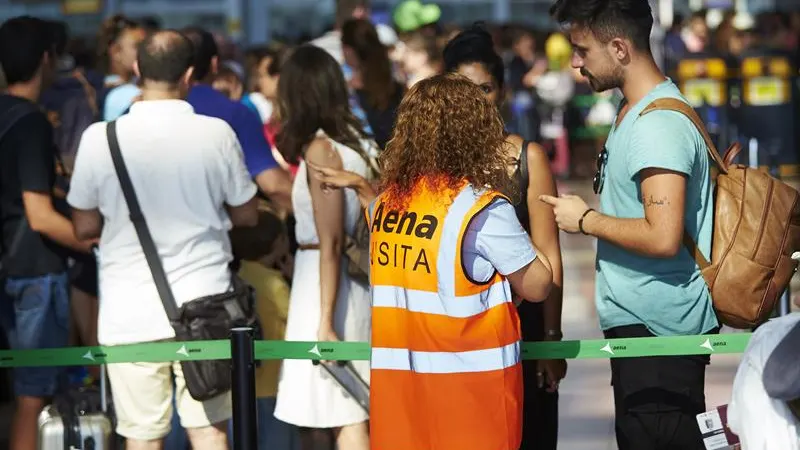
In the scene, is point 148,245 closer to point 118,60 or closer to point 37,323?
point 37,323

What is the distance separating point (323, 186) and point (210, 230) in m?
0.49

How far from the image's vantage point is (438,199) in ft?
14.8

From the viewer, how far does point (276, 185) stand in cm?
695

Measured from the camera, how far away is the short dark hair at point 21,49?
22.9 feet

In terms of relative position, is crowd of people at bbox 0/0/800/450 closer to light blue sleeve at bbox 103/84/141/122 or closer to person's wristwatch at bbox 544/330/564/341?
person's wristwatch at bbox 544/330/564/341

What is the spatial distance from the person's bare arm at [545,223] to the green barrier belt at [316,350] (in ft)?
0.56

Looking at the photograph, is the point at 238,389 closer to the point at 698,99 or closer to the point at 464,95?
the point at 464,95

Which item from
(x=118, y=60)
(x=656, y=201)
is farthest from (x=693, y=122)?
(x=118, y=60)

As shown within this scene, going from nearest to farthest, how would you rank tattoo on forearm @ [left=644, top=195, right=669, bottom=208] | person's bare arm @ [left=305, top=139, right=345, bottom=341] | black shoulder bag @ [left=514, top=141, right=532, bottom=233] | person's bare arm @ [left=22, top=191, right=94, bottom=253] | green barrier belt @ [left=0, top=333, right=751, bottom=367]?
tattoo on forearm @ [left=644, top=195, right=669, bottom=208] < green barrier belt @ [left=0, top=333, right=751, bottom=367] < black shoulder bag @ [left=514, top=141, right=532, bottom=233] < person's bare arm @ [left=305, top=139, right=345, bottom=341] < person's bare arm @ [left=22, top=191, right=94, bottom=253]

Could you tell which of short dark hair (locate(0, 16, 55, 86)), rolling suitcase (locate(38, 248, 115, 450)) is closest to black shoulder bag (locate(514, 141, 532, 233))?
rolling suitcase (locate(38, 248, 115, 450))

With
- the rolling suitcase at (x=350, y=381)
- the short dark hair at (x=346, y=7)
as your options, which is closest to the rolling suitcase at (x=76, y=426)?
the rolling suitcase at (x=350, y=381)

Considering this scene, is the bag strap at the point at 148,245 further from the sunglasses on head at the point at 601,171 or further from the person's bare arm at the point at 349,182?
the sunglasses on head at the point at 601,171

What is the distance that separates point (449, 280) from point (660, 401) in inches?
41.1

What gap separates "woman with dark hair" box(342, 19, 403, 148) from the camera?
28.8ft
